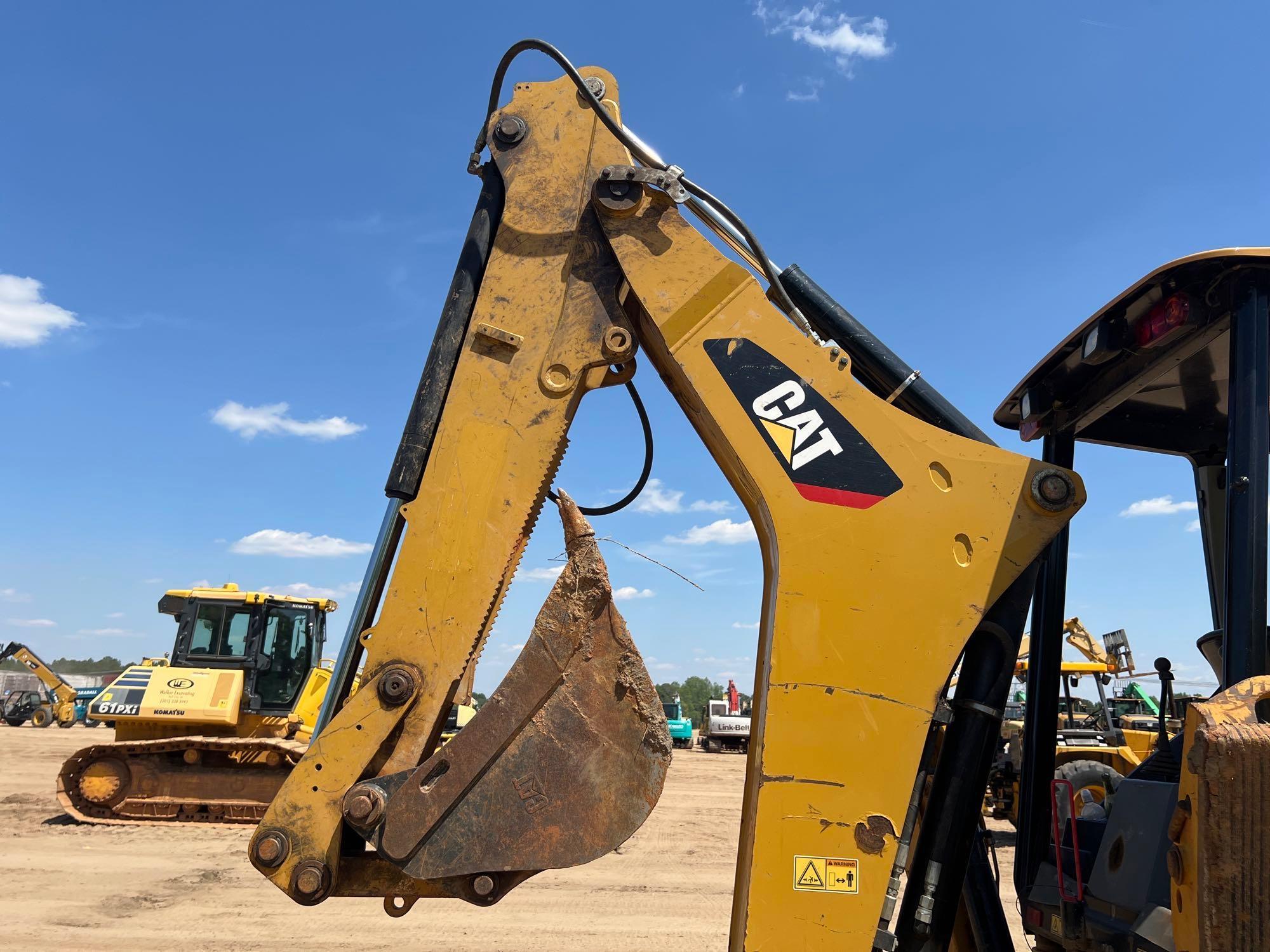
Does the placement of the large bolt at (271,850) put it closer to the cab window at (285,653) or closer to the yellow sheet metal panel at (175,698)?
the yellow sheet metal panel at (175,698)

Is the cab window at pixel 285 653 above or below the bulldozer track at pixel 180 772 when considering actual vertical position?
above

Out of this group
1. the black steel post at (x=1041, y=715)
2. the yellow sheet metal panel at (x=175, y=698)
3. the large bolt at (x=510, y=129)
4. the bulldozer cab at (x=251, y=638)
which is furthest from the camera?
the bulldozer cab at (x=251, y=638)

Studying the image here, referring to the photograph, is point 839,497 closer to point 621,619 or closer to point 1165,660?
point 621,619

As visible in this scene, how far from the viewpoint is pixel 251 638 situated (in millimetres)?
13312

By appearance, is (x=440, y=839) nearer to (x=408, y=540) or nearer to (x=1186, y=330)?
(x=408, y=540)

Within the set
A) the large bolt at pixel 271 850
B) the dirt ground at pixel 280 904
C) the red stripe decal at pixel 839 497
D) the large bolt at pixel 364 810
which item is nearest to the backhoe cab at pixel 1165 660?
the red stripe decal at pixel 839 497

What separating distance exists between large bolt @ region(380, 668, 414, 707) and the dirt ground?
4222 millimetres

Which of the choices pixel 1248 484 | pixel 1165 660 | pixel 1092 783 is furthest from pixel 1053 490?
pixel 1092 783

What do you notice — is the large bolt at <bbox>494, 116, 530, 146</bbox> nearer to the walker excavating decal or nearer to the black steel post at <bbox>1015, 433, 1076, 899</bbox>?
the walker excavating decal

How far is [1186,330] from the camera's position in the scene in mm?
2564

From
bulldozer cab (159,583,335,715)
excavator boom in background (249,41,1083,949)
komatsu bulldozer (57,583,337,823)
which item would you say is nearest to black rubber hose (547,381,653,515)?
excavator boom in background (249,41,1083,949)

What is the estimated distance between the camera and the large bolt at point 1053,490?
2383mm

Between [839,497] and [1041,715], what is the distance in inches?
52.1

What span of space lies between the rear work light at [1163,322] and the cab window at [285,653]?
1262cm
